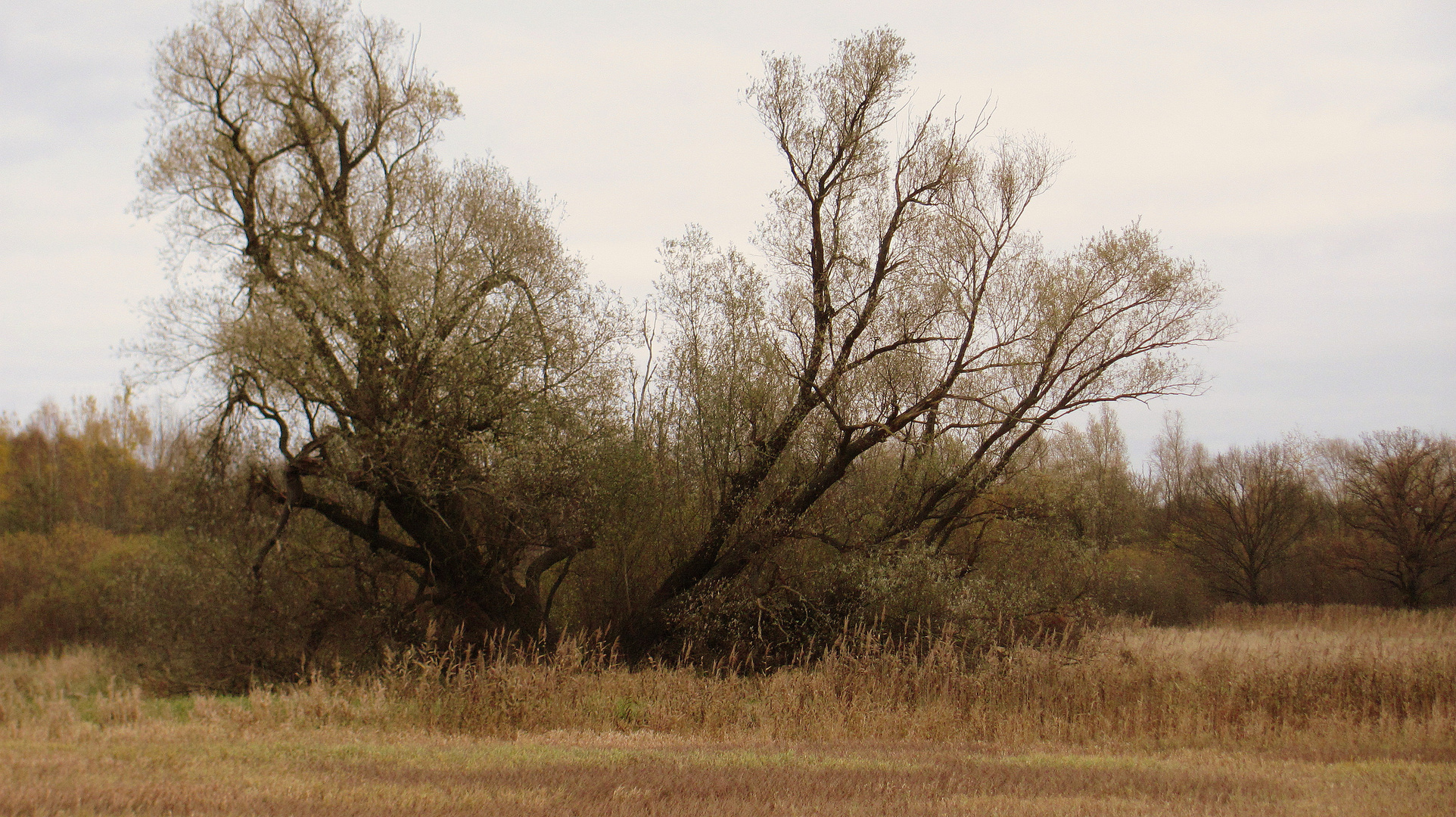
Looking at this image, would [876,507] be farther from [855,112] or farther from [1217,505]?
[1217,505]

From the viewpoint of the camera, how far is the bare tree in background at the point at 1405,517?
100ft

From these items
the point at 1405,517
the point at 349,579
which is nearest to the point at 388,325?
the point at 349,579

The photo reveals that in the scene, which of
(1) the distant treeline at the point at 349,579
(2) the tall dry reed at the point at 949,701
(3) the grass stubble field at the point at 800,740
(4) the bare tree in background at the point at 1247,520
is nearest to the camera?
(3) the grass stubble field at the point at 800,740

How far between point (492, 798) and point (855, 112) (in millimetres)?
16647

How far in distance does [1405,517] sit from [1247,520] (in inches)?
238

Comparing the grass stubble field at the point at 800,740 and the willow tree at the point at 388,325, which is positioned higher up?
the willow tree at the point at 388,325

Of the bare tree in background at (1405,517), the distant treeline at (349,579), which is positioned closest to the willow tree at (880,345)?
the distant treeline at (349,579)

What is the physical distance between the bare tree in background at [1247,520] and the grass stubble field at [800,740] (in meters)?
22.8

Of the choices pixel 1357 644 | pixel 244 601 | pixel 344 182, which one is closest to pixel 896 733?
pixel 1357 644

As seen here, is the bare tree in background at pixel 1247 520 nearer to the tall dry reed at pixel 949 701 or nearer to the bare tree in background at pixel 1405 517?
the bare tree in background at pixel 1405 517

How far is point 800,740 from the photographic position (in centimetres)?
959

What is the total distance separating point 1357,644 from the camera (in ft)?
48.5

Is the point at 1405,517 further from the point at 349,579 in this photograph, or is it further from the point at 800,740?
the point at 349,579

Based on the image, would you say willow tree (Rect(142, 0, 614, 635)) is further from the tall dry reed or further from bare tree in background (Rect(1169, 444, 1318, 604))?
bare tree in background (Rect(1169, 444, 1318, 604))
